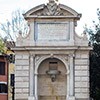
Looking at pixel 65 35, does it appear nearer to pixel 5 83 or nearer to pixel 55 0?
pixel 55 0

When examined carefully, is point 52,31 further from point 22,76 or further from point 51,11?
point 22,76

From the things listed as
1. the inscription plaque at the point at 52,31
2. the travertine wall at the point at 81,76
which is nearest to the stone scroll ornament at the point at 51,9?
the inscription plaque at the point at 52,31

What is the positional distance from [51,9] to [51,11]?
12 centimetres

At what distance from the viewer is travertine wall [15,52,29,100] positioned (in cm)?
2920

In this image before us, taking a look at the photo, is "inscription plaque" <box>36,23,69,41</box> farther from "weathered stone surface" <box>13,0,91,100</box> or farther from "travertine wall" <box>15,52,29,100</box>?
"travertine wall" <box>15,52,29,100</box>

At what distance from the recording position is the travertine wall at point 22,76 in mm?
29203

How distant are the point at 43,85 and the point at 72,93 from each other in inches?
70.4

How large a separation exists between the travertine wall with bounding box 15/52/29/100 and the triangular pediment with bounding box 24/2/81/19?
2.37 metres

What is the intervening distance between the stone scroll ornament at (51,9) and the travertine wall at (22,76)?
2.73m

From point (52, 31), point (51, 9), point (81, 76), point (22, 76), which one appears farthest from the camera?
point (52, 31)

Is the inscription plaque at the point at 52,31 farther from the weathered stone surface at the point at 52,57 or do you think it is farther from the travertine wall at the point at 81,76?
the travertine wall at the point at 81,76

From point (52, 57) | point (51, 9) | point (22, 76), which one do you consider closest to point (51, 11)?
point (51, 9)

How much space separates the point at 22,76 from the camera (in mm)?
29344

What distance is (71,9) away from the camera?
2931cm
